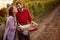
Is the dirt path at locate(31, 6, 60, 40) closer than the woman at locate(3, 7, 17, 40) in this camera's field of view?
No

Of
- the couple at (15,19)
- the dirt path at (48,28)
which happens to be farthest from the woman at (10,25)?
the dirt path at (48,28)

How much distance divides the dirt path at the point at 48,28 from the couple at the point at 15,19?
16 centimetres

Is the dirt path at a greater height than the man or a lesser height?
lesser

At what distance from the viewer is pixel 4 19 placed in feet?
7.14

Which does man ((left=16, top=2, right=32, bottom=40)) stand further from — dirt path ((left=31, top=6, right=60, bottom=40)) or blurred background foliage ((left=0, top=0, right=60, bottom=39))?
dirt path ((left=31, top=6, right=60, bottom=40))

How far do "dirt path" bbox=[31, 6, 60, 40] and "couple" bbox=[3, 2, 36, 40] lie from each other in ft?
0.51

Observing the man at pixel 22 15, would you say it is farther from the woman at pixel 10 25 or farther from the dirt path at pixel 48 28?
the dirt path at pixel 48 28

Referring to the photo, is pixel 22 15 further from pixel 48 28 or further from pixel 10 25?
pixel 48 28

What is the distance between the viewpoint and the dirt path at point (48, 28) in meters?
2.28

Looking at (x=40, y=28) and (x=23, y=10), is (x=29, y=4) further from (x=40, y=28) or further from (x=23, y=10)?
(x=40, y=28)

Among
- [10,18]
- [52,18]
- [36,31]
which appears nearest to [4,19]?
[10,18]

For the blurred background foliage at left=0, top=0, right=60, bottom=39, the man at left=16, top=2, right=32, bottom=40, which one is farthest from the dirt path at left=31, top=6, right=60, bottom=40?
the man at left=16, top=2, right=32, bottom=40

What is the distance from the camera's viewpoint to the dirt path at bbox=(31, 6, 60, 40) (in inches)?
89.7

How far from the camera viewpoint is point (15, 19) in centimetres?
219
